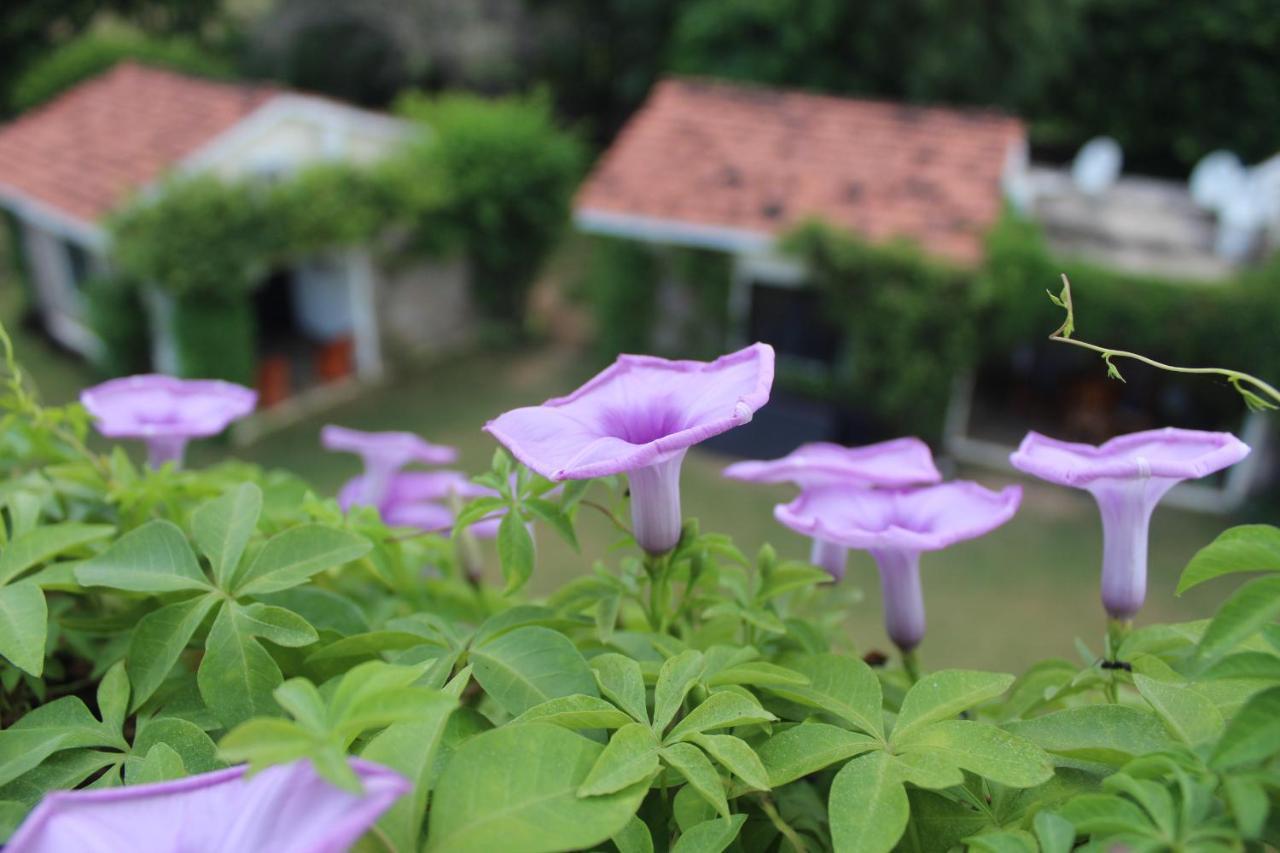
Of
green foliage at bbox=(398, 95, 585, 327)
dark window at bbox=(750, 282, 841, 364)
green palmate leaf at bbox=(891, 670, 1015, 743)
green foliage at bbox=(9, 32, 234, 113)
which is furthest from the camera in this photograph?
green foliage at bbox=(9, 32, 234, 113)

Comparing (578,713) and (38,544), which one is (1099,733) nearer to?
(578,713)

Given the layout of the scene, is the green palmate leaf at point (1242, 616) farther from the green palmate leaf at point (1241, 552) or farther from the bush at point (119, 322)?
the bush at point (119, 322)

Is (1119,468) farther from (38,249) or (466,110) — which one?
(38,249)

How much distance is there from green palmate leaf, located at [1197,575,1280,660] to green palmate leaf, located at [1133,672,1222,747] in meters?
0.12

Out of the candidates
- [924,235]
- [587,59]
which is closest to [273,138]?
[924,235]

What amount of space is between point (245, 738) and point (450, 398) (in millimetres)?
11599

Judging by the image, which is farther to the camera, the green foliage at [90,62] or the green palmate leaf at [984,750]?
the green foliage at [90,62]

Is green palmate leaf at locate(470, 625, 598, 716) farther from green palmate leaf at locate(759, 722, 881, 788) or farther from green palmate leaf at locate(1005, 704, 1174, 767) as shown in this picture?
green palmate leaf at locate(1005, 704, 1174, 767)

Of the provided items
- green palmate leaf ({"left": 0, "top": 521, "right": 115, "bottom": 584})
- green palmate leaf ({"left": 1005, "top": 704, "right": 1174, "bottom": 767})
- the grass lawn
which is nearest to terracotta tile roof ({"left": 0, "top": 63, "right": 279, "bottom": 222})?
the grass lawn

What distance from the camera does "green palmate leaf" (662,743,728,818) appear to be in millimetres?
912

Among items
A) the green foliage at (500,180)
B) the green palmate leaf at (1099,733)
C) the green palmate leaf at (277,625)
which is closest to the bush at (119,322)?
the green foliage at (500,180)

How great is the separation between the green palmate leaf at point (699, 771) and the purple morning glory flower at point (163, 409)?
1.02 meters

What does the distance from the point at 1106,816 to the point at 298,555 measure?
0.83 meters

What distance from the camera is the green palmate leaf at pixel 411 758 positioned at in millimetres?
843
